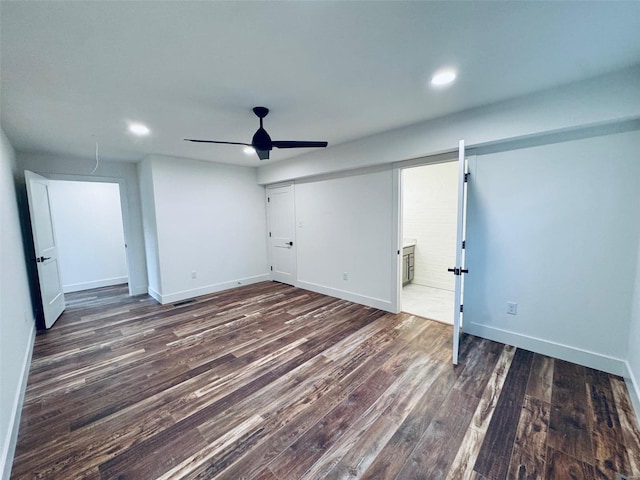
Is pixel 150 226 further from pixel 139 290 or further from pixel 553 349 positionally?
pixel 553 349

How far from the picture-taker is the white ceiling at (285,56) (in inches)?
52.7

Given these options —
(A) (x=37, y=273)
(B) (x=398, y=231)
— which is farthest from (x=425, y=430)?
(A) (x=37, y=273)

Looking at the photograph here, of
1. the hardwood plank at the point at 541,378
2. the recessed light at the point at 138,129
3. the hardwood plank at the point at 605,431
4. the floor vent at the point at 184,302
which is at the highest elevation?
the recessed light at the point at 138,129

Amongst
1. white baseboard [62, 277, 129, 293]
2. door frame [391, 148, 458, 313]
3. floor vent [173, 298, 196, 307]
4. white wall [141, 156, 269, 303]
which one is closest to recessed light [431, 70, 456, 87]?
door frame [391, 148, 458, 313]

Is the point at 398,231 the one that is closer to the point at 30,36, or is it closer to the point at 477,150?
the point at 477,150

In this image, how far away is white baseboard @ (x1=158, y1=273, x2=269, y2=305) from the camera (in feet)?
14.5

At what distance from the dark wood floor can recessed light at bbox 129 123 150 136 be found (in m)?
2.52

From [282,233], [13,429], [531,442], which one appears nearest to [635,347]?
[531,442]

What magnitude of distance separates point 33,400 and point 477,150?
4.79 meters

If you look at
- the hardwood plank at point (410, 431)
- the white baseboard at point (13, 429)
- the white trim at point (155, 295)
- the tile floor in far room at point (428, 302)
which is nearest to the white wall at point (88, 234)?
the white trim at point (155, 295)

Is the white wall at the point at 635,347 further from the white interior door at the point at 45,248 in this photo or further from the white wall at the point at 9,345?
the white interior door at the point at 45,248

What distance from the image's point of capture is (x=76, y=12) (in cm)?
129

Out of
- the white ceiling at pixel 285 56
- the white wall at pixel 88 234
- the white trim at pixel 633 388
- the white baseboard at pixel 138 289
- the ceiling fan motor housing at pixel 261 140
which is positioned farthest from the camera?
the white wall at pixel 88 234

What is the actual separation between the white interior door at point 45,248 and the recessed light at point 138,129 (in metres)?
1.81
